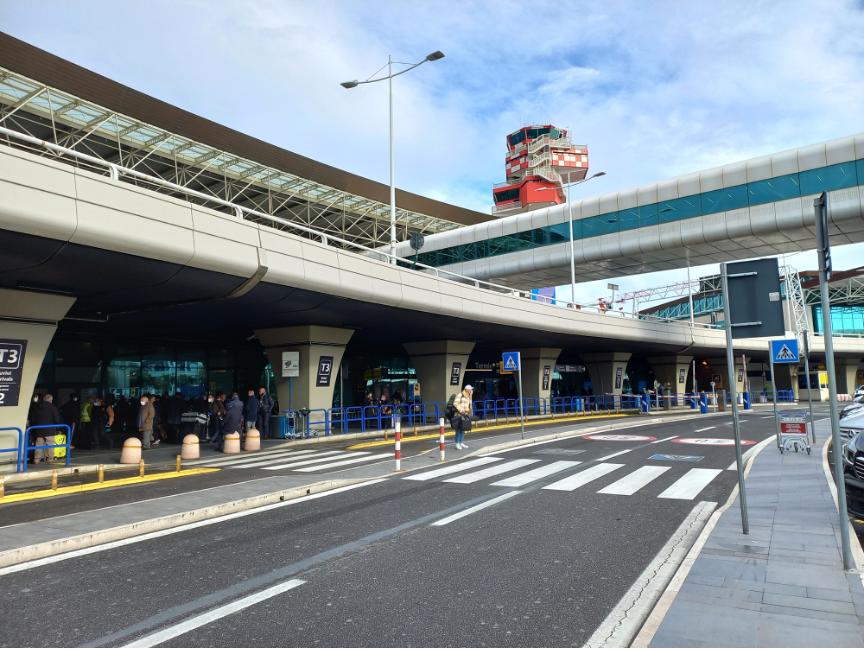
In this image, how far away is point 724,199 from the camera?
113 feet

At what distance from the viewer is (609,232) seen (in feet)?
130

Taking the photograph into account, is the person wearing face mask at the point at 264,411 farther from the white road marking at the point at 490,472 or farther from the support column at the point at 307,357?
the white road marking at the point at 490,472

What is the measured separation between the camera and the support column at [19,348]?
13461 millimetres

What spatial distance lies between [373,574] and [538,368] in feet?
101

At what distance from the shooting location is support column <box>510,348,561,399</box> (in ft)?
118

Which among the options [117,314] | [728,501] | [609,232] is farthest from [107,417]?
[609,232]

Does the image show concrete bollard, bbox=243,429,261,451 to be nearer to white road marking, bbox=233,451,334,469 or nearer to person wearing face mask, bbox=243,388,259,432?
person wearing face mask, bbox=243,388,259,432

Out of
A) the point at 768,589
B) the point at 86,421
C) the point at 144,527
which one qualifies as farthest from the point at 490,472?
the point at 86,421

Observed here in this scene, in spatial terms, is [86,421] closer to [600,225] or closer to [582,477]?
[582,477]

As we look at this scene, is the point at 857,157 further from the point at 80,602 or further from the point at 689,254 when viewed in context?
the point at 80,602

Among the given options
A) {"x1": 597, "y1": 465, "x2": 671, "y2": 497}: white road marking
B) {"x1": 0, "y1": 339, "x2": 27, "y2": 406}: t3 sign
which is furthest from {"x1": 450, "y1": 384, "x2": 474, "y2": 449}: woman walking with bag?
{"x1": 0, "y1": 339, "x2": 27, "y2": 406}: t3 sign

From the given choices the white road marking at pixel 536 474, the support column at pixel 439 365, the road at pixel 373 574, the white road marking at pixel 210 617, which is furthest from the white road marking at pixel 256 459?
the support column at pixel 439 365

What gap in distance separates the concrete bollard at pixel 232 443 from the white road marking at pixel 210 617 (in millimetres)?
12299

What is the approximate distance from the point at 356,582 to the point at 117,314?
15.8 metres
